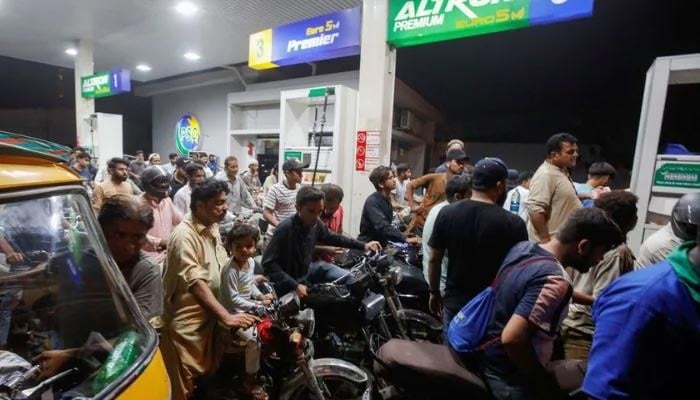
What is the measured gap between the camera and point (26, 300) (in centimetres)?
128

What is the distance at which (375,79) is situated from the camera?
4609mm

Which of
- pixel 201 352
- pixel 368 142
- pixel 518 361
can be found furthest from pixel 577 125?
pixel 201 352

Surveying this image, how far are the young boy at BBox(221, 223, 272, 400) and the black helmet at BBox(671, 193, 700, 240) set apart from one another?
6.77ft

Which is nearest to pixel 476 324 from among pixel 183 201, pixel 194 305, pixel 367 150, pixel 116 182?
pixel 194 305

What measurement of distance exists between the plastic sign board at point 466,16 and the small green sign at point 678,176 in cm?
150

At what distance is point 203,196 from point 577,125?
9.17 metres

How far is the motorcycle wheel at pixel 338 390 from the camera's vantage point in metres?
2.11

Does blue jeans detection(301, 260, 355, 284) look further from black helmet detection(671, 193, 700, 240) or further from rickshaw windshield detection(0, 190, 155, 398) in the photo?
black helmet detection(671, 193, 700, 240)

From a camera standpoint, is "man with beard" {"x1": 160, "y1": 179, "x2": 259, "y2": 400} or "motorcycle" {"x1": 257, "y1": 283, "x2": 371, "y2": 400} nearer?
"man with beard" {"x1": 160, "y1": 179, "x2": 259, "y2": 400}

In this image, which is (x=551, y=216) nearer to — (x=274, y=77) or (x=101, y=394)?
(x=101, y=394)

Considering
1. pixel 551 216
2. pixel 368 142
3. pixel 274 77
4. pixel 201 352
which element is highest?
pixel 274 77

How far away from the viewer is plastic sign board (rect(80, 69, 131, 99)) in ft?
27.6

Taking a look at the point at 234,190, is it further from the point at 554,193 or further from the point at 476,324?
the point at 476,324

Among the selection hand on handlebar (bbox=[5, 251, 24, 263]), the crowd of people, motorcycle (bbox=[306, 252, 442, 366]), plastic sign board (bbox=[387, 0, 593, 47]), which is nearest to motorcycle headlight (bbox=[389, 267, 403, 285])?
motorcycle (bbox=[306, 252, 442, 366])
